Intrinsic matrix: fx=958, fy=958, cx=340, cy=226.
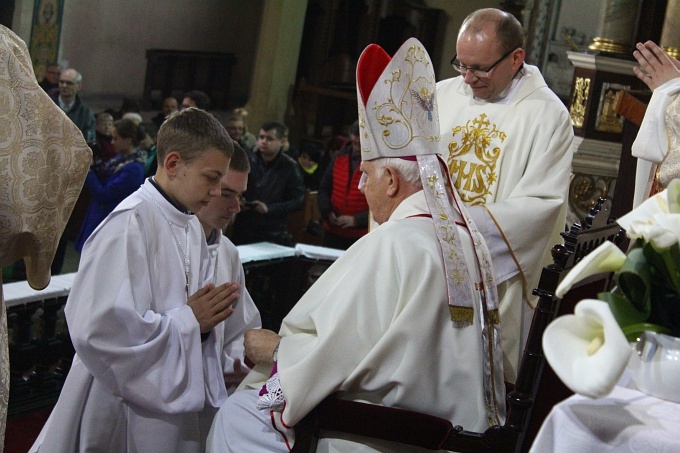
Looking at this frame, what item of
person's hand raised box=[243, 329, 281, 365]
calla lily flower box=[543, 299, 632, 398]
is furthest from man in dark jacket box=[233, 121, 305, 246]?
calla lily flower box=[543, 299, 632, 398]

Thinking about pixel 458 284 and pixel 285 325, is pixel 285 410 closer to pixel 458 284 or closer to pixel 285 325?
pixel 285 325

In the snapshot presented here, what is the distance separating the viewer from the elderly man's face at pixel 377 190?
2922 millimetres

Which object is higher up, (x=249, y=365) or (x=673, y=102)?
(x=673, y=102)

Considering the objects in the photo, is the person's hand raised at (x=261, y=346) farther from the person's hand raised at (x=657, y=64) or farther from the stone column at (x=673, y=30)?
the stone column at (x=673, y=30)

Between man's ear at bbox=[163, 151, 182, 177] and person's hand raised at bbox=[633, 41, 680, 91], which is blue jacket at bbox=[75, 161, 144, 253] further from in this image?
person's hand raised at bbox=[633, 41, 680, 91]

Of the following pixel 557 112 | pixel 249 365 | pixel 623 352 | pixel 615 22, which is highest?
pixel 615 22

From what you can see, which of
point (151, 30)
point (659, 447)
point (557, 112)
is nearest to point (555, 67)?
point (151, 30)

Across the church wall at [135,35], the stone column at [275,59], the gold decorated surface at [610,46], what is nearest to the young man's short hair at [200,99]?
the church wall at [135,35]

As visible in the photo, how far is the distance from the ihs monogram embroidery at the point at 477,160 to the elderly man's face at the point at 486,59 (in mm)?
160

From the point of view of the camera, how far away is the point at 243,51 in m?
12.9

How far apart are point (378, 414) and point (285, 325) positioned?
417mm

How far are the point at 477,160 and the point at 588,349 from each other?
252 centimetres

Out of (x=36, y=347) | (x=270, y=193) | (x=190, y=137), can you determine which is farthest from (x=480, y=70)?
(x=270, y=193)

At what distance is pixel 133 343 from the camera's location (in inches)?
114
